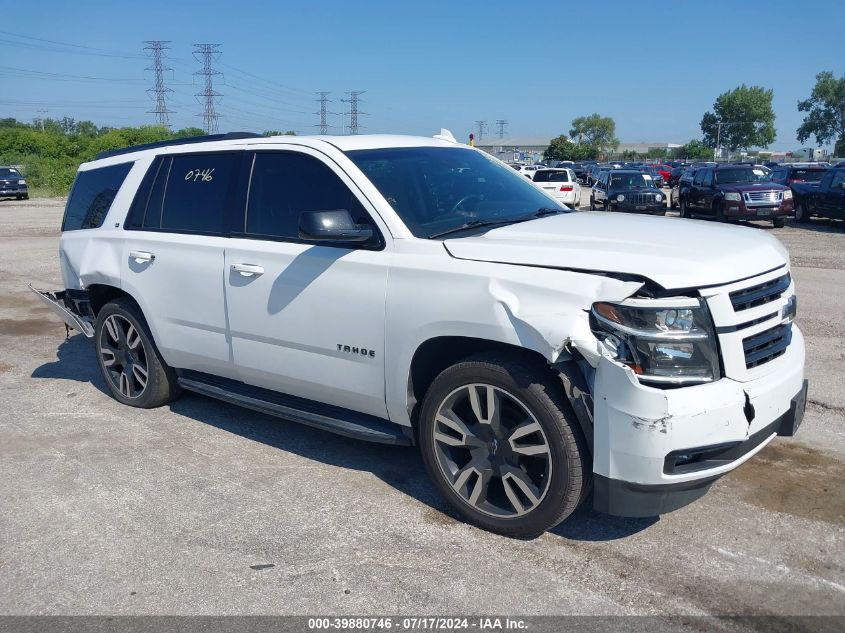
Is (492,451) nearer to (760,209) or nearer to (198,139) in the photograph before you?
(198,139)

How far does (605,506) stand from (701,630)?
613 mm

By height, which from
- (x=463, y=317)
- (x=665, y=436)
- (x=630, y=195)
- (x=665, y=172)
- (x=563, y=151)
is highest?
(x=563, y=151)

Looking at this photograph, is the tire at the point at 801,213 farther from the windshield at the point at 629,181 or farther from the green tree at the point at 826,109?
the green tree at the point at 826,109

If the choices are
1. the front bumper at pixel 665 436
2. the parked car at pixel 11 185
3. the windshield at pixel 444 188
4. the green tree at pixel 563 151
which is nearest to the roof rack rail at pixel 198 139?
the windshield at pixel 444 188

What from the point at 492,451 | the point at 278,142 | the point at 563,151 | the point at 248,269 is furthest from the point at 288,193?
the point at 563,151

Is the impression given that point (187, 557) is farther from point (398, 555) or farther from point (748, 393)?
point (748, 393)

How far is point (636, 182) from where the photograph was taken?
23.8 m

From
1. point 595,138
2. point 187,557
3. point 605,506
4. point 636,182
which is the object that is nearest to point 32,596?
point 187,557


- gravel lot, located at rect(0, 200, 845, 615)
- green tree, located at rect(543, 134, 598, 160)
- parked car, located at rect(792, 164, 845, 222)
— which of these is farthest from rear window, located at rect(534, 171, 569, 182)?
green tree, located at rect(543, 134, 598, 160)

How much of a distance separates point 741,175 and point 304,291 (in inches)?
783

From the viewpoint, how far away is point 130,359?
5.88 m

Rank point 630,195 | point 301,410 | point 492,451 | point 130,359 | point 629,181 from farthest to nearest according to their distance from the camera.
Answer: point 629,181 → point 630,195 → point 130,359 → point 301,410 → point 492,451

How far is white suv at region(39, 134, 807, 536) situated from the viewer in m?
3.31

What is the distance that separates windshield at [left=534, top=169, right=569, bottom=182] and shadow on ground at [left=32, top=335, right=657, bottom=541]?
23566 millimetres
